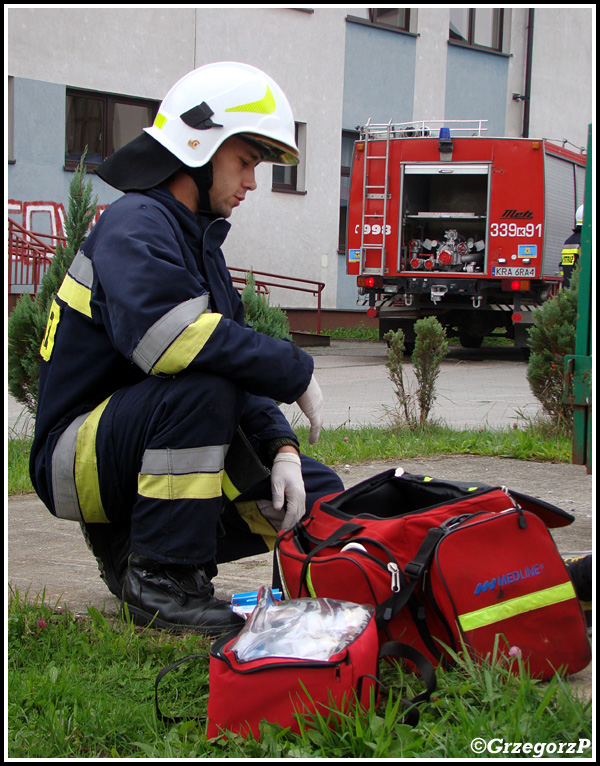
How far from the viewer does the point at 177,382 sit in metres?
2.48

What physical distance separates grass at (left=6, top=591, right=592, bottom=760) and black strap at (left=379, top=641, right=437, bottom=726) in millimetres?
23

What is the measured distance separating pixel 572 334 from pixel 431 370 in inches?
40.0

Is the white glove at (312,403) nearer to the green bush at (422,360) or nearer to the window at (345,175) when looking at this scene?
the green bush at (422,360)

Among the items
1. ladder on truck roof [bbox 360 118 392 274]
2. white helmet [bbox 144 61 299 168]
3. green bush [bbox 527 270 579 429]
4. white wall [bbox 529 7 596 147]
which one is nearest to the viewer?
white helmet [bbox 144 61 299 168]

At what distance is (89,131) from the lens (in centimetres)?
1495

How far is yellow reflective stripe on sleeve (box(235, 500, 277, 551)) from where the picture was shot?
284 cm

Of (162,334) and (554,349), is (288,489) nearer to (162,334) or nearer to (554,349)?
(162,334)

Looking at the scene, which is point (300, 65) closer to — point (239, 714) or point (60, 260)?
point (60, 260)

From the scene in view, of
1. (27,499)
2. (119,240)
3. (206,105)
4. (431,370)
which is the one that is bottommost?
(27,499)

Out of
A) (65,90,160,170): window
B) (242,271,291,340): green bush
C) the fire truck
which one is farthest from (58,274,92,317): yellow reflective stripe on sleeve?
(65,90,160,170): window

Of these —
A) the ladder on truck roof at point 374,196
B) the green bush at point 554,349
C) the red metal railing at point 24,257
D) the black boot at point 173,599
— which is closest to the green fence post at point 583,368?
the black boot at point 173,599

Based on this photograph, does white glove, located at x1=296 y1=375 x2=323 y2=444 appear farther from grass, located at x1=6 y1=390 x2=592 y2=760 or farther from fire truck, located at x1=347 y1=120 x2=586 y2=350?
fire truck, located at x1=347 y1=120 x2=586 y2=350

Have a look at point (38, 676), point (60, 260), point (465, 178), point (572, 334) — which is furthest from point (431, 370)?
point (465, 178)

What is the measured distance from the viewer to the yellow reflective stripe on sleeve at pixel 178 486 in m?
2.46
